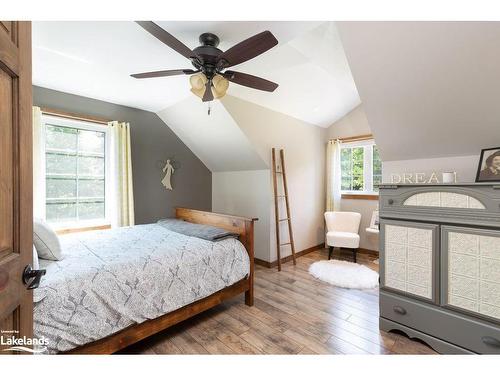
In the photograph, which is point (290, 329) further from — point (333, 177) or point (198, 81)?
point (333, 177)

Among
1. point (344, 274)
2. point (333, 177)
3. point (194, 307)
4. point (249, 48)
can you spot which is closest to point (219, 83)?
point (249, 48)

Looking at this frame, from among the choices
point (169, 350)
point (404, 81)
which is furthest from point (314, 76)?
point (169, 350)

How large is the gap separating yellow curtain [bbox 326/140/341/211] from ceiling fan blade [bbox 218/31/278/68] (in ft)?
10.2

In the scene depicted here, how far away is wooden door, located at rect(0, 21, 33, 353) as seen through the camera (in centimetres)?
76

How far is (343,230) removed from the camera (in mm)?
3938

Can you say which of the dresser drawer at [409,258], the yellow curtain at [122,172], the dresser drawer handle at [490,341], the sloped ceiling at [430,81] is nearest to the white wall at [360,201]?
the sloped ceiling at [430,81]

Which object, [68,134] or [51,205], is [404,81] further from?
[51,205]

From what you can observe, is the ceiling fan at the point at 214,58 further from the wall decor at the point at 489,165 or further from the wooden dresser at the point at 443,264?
the wall decor at the point at 489,165

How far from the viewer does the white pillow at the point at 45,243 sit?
1.70m

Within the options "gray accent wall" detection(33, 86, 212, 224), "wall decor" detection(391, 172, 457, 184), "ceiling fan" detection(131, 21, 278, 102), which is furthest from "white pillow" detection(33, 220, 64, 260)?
"wall decor" detection(391, 172, 457, 184)

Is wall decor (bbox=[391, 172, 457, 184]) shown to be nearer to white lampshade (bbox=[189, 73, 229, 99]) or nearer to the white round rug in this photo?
the white round rug

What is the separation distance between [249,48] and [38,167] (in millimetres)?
2687

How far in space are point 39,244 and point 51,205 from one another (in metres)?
1.53

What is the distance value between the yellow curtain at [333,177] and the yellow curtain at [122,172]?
10.8 ft
